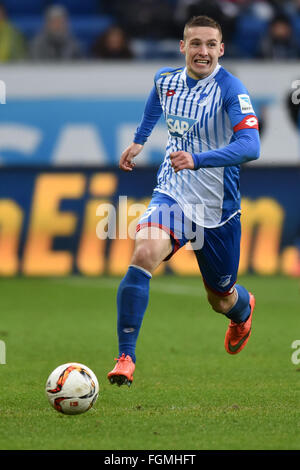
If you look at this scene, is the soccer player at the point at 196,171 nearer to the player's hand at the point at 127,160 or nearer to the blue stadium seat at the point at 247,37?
the player's hand at the point at 127,160

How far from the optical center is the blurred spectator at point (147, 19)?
669 inches

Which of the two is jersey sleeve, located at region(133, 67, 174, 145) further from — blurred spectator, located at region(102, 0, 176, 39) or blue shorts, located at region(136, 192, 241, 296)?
A: blurred spectator, located at region(102, 0, 176, 39)

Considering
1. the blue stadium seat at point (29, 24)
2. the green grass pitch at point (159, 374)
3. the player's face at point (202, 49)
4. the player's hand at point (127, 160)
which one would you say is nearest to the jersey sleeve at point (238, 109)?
the player's face at point (202, 49)

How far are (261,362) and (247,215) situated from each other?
714 centimetres

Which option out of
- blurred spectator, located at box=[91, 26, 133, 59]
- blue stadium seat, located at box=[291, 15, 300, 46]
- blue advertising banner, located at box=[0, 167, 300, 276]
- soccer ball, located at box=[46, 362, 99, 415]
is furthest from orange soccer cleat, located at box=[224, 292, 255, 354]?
blue stadium seat, located at box=[291, 15, 300, 46]

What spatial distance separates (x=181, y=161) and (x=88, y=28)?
1217 centimetres

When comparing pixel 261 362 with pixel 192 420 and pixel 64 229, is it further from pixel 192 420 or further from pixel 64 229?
pixel 64 229

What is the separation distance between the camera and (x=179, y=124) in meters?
6.52

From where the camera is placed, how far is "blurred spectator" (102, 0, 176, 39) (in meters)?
17.0

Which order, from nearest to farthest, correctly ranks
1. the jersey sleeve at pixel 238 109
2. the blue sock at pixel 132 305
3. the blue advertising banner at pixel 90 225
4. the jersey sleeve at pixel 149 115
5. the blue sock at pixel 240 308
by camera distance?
1. the blue sock at pixel 132 305
2. the jersey sleeve at pixel 238 109
3. the jersey sleeve at pixel 149 115
4. the blue sock at pixel 240 308
5. the blue advertising banner at pixel 90 225

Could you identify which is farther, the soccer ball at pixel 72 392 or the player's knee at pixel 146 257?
the player's knee at pixel 146 257

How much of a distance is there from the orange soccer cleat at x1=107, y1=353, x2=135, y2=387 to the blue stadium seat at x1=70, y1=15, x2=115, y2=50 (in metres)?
12.0

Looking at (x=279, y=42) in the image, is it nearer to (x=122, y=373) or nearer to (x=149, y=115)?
(x=149, y=115)

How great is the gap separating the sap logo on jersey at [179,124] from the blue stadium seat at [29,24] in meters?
10.8
